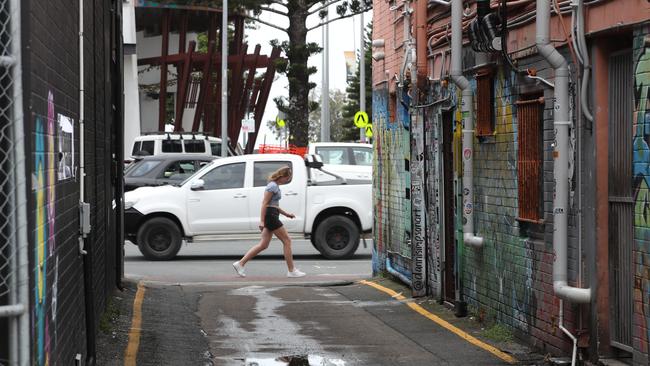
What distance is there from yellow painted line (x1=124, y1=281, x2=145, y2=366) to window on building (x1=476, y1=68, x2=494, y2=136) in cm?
399

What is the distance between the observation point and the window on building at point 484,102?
1019 centimetres

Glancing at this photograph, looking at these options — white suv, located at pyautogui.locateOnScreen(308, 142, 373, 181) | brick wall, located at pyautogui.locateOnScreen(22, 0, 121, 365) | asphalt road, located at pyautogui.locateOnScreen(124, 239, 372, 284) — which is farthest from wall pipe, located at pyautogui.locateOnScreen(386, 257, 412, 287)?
white suv, located at pyautogui.locateOnScreen(308, 142, 373, 181)

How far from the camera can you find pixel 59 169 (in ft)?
19.6

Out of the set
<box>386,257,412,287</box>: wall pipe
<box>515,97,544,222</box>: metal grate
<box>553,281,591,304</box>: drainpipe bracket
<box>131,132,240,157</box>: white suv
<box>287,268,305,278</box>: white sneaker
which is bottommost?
<box>287,268,305,278</box>: white sneaker

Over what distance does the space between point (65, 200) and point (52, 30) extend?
1121 millimetres

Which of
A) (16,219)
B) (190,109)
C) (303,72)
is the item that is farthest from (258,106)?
(16,219)

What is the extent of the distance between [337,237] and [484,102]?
8590 millimetres

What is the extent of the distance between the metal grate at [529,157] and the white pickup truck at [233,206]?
9.17m

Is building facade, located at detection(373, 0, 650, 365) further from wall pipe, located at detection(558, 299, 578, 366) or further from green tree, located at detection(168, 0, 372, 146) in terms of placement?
Answer: green tree, located at detection(168, 0, 372, 146)

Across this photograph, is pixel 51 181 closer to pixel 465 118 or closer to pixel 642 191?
pixel 642 191

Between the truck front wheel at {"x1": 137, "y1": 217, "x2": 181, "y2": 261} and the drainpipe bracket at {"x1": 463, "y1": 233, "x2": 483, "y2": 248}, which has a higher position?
the drainpipe bracket at {"x1": 463, "y1": 233, "x2": 483, "y2": 248}

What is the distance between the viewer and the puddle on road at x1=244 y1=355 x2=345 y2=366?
28.4 ft

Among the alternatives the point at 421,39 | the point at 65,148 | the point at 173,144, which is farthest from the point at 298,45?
the point at 65,148

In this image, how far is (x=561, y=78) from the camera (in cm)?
802
